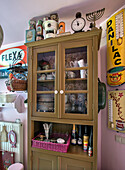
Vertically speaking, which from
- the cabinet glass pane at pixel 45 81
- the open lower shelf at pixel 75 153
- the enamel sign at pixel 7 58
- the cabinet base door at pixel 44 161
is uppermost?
the enamel sign at pixel 7 58

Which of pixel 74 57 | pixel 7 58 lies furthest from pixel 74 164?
pixel 7 58

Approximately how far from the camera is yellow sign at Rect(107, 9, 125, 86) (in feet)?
3.85

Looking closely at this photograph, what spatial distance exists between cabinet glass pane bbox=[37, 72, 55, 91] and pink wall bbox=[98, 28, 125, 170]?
77 centimetres

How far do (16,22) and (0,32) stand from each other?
1.08 meters

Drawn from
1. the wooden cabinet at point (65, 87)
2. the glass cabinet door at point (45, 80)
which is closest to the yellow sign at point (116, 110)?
the wooden cabinet at point (65, 87)

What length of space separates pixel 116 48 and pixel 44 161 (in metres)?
1.59

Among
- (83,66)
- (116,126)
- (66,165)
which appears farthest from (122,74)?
(66,165)

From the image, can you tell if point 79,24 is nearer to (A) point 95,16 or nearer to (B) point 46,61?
(A) point 95,16

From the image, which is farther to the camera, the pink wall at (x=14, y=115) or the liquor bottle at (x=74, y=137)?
the pink wall at (x=14, y=115)

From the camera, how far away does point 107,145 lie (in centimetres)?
135

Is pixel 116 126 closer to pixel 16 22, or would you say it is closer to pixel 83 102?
pixel 83 102

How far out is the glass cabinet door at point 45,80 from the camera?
1.16 m

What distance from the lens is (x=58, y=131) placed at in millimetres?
1423

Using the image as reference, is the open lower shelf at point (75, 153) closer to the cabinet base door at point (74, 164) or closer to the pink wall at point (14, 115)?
the cabinet base door at point (74, 164)
